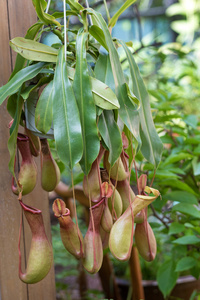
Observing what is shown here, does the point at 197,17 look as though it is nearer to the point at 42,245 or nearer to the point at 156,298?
the point at 156,298

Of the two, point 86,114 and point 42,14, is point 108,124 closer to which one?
point 86,114

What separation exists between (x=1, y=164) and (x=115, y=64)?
324 millimetres

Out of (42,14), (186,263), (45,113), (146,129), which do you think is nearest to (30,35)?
(42,14)

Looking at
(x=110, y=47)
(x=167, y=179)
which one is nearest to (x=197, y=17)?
(x=167, y=179)

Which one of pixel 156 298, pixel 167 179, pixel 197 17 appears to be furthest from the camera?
pixel 197 17

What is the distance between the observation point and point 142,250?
1.94ft

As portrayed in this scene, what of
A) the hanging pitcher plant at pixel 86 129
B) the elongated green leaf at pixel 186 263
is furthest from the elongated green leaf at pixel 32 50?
the elongated green leaf at pixel 186 263

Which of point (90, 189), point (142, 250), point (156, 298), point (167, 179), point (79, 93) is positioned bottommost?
point (156, 298)

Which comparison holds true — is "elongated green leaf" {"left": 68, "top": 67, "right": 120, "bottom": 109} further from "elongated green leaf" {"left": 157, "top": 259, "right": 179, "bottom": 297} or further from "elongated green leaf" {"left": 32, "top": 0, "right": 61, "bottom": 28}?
"elongated green leaf" {"left": 157, "top": 259, "right": 179, "bottom": 297}

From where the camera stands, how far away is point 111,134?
1.86 feet

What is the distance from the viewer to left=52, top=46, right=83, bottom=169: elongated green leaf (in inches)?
20.1

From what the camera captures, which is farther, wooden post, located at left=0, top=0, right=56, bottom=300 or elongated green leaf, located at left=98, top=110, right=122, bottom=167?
wooden post, located at left=0, top=0, right=56, bottom=300

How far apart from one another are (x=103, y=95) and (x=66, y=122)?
0.07m

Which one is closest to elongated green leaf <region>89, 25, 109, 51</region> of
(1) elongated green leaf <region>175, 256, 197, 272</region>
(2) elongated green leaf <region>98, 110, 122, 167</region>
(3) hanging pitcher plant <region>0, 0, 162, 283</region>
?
(3) hanging pitcher plant <region>0, 0, 162, 283</region>
